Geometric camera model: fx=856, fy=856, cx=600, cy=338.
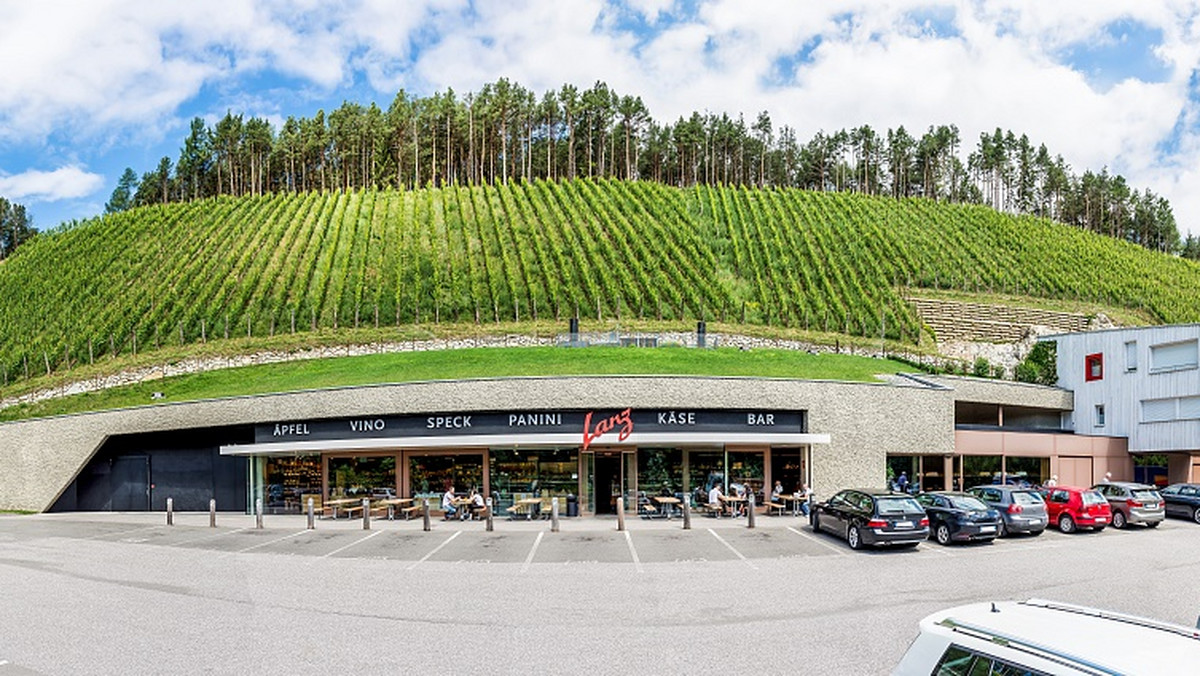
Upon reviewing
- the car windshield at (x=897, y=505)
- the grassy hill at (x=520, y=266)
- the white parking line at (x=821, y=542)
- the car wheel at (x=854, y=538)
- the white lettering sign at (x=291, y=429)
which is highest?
the grassy hill at (x=520, y=266)

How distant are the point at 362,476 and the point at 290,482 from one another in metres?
3.15

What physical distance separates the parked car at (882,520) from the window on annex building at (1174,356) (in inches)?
970

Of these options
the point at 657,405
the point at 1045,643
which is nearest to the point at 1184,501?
the point at 657,405

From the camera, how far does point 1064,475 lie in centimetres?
3722

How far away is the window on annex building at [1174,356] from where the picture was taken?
37.2 meters

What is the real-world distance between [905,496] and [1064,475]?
21022 millimetres

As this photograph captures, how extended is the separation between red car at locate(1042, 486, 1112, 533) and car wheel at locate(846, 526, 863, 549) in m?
6.94

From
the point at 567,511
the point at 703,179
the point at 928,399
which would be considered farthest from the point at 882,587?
the point at 703,179

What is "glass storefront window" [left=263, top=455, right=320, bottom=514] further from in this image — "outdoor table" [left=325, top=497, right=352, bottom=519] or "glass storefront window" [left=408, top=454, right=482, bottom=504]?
"glass storefront window" [left=408, top=454, right=482, bottom=504]

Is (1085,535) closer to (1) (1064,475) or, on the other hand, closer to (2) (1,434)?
(1) (1064,475)

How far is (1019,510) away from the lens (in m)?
22.9

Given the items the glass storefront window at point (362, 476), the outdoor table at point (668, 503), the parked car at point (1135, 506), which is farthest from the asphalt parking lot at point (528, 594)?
the glass storefront window at point (362, 476)

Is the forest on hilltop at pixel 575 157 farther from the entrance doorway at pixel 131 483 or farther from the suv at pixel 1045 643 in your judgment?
the suv at pixel 1045 643

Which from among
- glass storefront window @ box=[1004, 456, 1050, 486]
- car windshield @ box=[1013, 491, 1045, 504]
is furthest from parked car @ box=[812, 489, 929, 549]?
glass storefront window @ box=[1004, 456, 1050, 486]
